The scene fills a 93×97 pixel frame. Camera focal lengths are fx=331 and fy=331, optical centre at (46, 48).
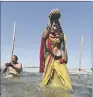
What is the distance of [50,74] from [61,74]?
1.07ft

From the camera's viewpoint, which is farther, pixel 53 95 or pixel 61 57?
pixel 61 57

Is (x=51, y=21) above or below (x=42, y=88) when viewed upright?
above

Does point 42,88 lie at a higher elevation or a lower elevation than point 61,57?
lower

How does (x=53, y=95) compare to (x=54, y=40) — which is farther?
(x=54, y=40)

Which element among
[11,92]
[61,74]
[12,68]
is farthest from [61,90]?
[12,68]

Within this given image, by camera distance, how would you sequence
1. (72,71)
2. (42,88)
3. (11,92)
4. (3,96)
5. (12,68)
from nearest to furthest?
1. (3,96)
2. (11,92)
3. (42,88)
4. (12,68)
5. (72,71)

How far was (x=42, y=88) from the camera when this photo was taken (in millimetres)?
9242

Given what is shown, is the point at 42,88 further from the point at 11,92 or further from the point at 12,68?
the point at 12,68

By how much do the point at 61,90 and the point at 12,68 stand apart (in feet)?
15.9

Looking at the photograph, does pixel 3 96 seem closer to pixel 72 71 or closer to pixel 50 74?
pixel 50 74

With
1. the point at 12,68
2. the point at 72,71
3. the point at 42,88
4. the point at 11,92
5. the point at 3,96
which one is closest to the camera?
the point at 3,96

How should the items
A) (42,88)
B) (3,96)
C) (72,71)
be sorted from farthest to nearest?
(72,71)
(42,88)
(3,96)

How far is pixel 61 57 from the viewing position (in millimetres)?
9398

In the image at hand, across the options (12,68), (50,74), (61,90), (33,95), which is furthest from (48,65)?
(12,68)
